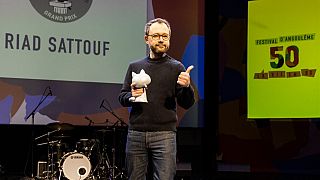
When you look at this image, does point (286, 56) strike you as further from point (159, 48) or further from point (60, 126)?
point (159, 48)

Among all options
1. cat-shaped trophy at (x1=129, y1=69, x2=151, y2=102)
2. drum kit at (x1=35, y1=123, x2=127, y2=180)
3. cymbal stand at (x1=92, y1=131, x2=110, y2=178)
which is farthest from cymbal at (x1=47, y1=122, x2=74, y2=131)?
cat-shaped trophy at (x1=129, y1=69, x2=151, y2=102)

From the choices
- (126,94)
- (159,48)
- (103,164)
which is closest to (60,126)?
(103,164)

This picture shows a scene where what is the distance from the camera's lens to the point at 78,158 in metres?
6.09

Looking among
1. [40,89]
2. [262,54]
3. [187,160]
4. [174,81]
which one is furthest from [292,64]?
[174,81]

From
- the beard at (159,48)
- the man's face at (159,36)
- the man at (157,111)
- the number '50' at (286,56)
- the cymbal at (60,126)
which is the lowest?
the cymbal at (60,126)

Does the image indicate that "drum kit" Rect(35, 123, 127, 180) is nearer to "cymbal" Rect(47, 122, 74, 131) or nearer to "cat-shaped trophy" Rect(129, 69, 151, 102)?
"cymbal" Rect(47, 122, 74, 131)

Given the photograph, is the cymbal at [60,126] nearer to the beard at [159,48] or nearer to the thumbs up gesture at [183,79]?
the beard at [159,48]

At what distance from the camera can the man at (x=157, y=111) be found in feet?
8.79

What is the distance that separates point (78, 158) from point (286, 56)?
244 cm

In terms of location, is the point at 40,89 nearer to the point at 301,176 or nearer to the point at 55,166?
the point at 55,166

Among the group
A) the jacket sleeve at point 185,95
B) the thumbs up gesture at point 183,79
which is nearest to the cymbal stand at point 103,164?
the jacket sleeve at point 185,95

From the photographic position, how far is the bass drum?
6.07 metres

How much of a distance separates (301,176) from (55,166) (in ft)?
8.34

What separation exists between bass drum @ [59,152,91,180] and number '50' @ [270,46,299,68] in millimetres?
2264
